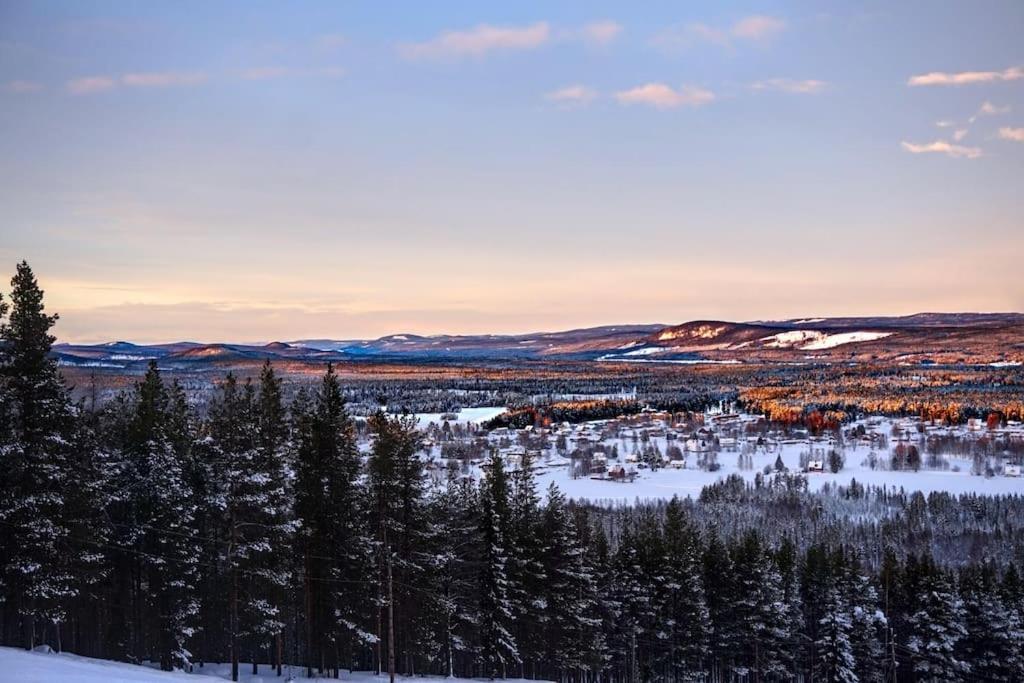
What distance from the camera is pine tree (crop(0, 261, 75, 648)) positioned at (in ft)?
76.2

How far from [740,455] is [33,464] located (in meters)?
→ 153

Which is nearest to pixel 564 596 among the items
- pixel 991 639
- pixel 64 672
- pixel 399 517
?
pixel 399 517

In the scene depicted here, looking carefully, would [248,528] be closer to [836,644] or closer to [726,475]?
[836,644]

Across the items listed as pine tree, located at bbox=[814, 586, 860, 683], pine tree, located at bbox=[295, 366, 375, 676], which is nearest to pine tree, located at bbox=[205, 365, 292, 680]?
pine tree, located at bbox=[295, 366, 375, 676]

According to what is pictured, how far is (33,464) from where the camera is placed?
23641mm

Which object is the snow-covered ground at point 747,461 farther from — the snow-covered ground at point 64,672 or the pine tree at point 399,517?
the snow-covered ground at point 64,672

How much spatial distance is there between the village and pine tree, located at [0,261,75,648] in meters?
85.6

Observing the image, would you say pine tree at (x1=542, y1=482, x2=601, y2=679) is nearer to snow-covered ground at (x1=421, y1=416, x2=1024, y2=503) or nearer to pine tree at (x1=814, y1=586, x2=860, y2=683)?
pine tree at (x1=814, y1=586, x2=860, y2=683)

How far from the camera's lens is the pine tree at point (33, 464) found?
2322cm

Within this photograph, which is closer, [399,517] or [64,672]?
[64,672]

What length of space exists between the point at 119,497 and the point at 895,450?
529ft

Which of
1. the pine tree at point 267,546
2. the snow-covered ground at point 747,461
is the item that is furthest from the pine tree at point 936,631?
the snow-covered ground at point 747,461

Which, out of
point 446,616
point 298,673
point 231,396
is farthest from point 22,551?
point 231,396

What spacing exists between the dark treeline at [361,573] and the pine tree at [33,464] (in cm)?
7
